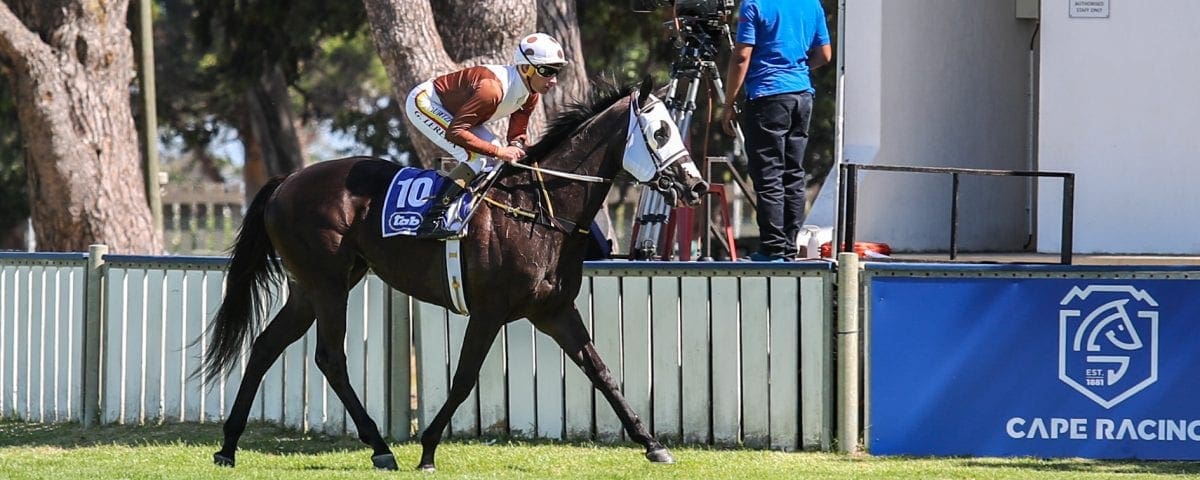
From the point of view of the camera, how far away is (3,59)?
15211mm

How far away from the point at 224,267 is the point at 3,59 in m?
6.18

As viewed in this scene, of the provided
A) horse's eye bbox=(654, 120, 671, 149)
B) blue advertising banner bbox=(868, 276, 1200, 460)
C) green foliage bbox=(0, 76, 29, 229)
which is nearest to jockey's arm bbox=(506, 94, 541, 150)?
horse's eye bbox=(654, 120, 671, 149)

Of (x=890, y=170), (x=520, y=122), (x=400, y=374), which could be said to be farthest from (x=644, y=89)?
(x=400, y=374)

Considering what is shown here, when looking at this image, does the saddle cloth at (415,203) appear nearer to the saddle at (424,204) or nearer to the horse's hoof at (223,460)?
the saddle at (424,204)

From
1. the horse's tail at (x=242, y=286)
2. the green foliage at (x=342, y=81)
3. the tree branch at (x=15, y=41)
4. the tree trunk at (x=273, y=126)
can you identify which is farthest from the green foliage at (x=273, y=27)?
the horse's tail at (x=242, y=286)

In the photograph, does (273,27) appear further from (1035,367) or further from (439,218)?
(1035,367)

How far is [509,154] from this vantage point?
816cm

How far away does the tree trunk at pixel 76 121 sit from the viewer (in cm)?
1516

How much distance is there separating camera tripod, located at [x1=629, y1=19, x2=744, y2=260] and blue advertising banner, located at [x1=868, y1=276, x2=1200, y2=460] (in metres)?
A: 1.78

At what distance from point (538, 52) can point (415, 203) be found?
105cm

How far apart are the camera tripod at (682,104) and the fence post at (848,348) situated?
1.34 meters

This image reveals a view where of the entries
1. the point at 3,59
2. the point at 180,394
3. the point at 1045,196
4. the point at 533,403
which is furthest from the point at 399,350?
the point at 3,59

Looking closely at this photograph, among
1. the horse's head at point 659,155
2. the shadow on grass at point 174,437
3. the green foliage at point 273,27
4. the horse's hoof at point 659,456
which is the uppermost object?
the green foliage at point 273,27

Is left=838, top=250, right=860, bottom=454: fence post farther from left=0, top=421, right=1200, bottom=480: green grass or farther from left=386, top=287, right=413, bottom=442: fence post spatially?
left=386, top=287, right=413, bottom=442: fence post
